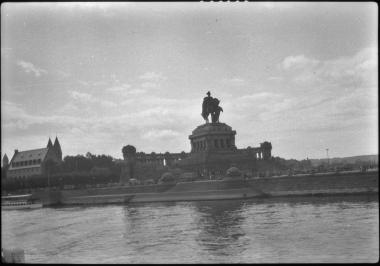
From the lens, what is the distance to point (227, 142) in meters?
65.2

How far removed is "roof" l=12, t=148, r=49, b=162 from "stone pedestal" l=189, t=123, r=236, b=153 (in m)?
54.3

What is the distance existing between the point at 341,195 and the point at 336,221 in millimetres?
16233

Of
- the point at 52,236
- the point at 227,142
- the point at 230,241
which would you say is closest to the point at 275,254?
the point at 230,241

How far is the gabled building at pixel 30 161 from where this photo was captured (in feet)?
360

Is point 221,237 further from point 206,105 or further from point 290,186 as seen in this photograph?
point 206,105

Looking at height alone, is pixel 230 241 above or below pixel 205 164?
below

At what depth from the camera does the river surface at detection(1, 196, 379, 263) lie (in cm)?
1784

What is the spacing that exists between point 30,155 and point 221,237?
9881cm

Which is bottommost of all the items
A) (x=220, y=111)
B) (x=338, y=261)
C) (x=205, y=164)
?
(x=338, y=261)

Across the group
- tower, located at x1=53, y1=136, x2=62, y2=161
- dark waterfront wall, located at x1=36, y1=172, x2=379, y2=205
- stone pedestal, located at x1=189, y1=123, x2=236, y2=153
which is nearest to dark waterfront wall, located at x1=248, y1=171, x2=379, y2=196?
dark waterfront wall, located at x1=36, y1=172, x2=379, y2=205

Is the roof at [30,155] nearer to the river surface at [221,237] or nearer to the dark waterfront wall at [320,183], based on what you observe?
the dark waterfront wall at [320,183]

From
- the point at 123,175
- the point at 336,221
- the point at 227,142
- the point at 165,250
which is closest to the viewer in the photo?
the point at 165,250

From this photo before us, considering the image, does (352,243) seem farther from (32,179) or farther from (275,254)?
(32,179)

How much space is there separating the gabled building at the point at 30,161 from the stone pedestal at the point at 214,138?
167ft
